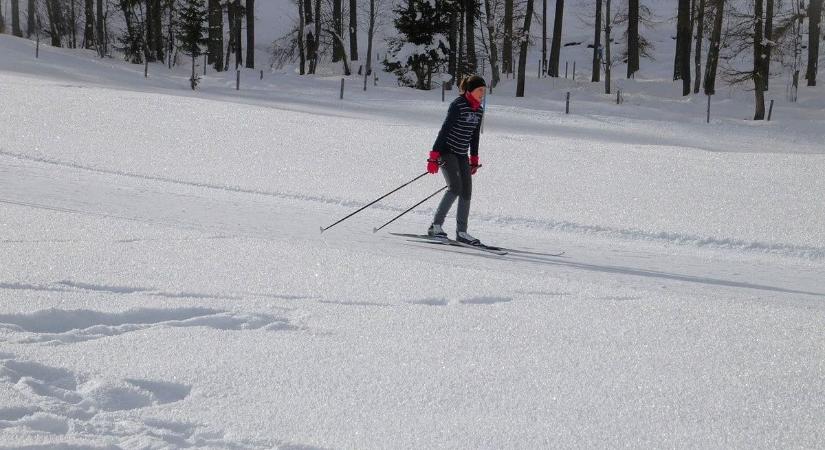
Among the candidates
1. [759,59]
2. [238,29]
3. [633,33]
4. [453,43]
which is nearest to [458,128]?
[759,59]

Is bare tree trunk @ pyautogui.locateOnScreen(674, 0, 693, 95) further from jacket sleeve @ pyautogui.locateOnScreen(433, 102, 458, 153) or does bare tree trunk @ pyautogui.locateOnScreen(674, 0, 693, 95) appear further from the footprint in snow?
the footprint in snow

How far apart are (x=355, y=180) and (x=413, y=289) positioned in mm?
7593

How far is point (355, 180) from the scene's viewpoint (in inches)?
539

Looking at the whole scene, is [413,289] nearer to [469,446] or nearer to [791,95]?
[469,446]

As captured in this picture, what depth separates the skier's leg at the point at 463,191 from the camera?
8852 mm

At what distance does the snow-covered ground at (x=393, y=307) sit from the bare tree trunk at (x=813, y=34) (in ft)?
69.6

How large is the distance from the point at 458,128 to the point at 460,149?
0.74 ft

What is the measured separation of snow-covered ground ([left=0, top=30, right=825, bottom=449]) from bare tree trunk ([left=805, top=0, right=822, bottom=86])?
21200mm

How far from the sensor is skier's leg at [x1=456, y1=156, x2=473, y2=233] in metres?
8.85

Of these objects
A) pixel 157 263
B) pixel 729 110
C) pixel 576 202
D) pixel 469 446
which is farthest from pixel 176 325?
pixel 729 110

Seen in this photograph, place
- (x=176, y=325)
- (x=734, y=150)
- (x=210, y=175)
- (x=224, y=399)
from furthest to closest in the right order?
(x=734, y=150) < (x=210, y=175) < (x=176, y=325) < (x=224, y=399)

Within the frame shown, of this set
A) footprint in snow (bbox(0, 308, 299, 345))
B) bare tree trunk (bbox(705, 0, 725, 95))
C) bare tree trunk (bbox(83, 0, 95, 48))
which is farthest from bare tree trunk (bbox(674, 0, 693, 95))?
footprint in snow (bbox(0, 308, 299, 345))

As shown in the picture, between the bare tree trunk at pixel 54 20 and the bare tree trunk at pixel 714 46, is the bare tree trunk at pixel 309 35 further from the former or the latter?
the bare tree trunk at pixel 714 46

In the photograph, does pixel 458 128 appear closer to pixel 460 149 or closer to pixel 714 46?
pixel 460 149
